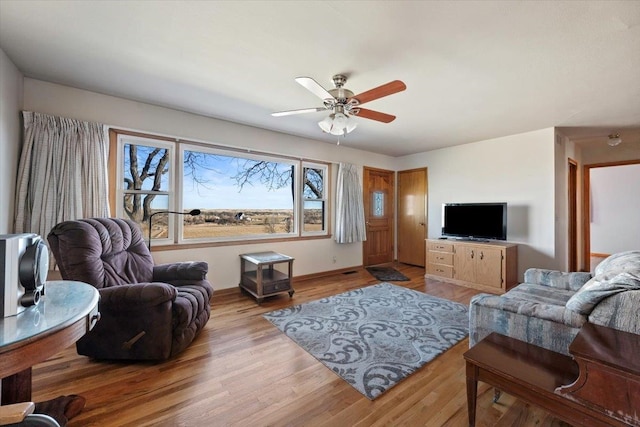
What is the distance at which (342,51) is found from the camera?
2.01 m

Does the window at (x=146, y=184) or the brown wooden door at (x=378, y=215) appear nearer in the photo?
the window at (x=146, y=184)

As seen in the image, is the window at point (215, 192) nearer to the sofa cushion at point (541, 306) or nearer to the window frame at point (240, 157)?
the window frame at point (240, 157)

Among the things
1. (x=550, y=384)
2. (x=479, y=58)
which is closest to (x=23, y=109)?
(x=479, y=58)

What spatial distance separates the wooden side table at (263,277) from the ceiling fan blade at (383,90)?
2197 mm

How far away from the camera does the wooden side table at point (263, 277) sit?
3334 mm

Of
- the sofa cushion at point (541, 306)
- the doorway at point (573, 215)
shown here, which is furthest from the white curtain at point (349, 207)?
the doorway at point (573, 215)

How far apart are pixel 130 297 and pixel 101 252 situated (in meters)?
0.54

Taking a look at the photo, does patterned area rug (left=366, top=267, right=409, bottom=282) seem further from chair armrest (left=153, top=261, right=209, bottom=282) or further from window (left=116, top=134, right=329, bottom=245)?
chair armrest (left=153, top=261, right=209, bottom=282)

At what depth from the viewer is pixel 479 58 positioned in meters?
2.09

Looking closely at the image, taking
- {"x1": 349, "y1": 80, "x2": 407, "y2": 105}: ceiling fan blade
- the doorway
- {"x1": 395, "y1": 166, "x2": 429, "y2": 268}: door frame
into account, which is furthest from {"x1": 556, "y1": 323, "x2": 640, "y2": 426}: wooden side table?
the doorway

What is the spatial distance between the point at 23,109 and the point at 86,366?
2460 millimetres

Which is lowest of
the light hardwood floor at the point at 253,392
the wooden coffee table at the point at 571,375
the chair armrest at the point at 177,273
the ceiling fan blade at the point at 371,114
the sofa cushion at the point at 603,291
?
the light hardwood floor at the point at 253,392

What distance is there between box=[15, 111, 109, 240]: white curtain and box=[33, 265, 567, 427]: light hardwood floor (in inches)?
51.0

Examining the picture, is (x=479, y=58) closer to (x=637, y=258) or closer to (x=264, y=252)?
(x=637, y=258)
